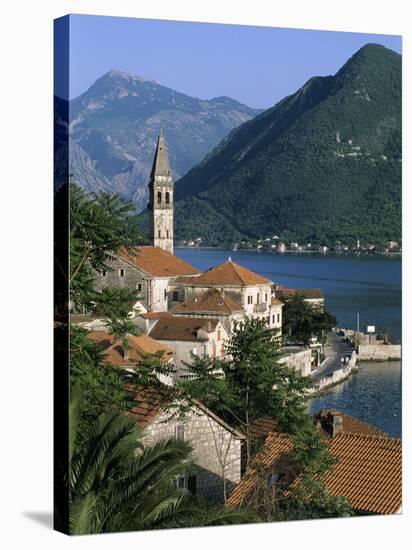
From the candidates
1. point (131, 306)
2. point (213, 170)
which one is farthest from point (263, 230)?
point (131, 306)

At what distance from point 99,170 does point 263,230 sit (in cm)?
222

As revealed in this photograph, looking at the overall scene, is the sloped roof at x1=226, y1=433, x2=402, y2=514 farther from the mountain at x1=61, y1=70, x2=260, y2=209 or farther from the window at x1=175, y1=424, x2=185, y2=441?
the mountain at x1=61, y1=70, x2=260, y2=209

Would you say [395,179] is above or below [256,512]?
above

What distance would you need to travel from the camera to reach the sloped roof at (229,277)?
523 inches

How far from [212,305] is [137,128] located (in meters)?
2.36

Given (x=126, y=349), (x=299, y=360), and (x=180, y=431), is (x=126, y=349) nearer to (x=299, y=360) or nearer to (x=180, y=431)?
(x=180, y=431)

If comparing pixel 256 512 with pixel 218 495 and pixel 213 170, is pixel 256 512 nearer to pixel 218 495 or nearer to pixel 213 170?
pixel 218 495

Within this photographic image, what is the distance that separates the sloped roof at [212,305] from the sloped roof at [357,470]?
1.73 meters

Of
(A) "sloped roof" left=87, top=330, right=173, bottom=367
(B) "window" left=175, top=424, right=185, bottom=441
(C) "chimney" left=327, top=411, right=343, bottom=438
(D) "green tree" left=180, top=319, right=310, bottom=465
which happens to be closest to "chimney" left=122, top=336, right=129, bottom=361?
(A) "sloped roof" left=87, top=330, right=173, bottom=367

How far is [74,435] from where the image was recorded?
10.1 metres

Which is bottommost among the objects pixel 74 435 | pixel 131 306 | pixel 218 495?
pixel 218 495

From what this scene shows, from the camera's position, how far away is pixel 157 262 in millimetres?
14602

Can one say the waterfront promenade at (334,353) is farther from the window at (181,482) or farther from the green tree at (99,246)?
the window at (181,482)

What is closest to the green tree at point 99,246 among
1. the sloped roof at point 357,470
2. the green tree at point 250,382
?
the green tree at point 250,382
